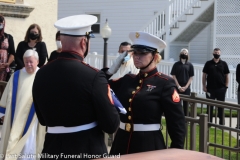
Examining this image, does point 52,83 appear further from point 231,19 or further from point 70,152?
point 231,19

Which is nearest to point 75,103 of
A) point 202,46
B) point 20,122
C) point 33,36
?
point 20,122

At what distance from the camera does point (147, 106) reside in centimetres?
456

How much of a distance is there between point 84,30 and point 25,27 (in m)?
7.01

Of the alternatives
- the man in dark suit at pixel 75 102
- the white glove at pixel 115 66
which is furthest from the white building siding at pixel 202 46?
the man in dark suit at pixel 75 102

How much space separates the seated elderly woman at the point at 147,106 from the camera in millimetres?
Answer: 4477

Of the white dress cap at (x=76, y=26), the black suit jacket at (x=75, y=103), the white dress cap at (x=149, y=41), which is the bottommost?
the black suit jacket at (x=75, y=103)

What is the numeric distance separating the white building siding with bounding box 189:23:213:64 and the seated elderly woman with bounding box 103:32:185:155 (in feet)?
71.6

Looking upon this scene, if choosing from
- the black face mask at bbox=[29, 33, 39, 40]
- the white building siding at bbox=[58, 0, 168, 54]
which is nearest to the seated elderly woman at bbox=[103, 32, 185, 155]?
the black face mask at bbox=[29, 33, 39, 40]

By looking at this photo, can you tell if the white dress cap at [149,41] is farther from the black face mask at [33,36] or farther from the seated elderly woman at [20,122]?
the black face mask at [33,36]

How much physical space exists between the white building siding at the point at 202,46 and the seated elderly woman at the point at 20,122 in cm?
2044

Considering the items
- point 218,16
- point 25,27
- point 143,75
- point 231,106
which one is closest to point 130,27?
point 218,16

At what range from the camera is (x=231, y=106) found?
6.74m

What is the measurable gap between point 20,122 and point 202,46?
2080 centimetres

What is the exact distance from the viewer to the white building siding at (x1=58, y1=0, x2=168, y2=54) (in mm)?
27369
